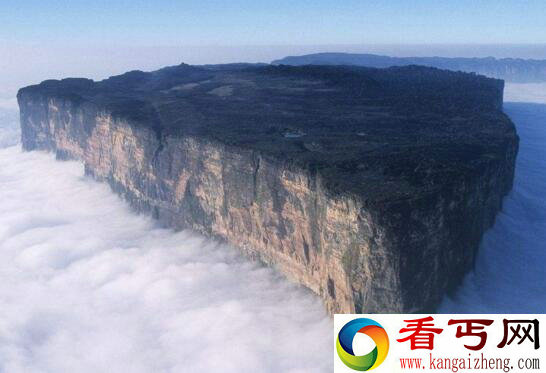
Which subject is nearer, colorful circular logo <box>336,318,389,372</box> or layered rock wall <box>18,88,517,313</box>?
colorful circular logo <box>336,318,389,372</box>

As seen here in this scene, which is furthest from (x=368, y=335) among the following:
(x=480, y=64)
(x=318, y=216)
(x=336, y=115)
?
(x=480, y=64)

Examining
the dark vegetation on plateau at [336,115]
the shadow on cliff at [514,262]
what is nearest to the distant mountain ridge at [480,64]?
the dark vegetation on plateau at [336,115]

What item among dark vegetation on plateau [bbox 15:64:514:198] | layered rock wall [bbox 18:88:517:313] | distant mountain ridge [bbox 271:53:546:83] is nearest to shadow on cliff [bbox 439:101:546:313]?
layered rock wall [bbox 18:88:517:313]

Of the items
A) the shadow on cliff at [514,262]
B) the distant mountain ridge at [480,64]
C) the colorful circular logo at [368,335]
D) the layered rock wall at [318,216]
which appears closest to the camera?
the colorful circular logo at [368,335]

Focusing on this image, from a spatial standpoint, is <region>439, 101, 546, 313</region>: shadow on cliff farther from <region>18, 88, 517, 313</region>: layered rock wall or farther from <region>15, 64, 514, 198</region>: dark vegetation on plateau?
<region>15, 64, 514, 198</region>: dark vegetation on plateau

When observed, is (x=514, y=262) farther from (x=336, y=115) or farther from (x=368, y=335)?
(x=368, y=335)

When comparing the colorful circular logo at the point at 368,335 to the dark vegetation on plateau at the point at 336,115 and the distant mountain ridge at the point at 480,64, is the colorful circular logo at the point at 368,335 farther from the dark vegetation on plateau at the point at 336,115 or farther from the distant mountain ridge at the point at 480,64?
the distant mountain ridge at the point at 480,64
